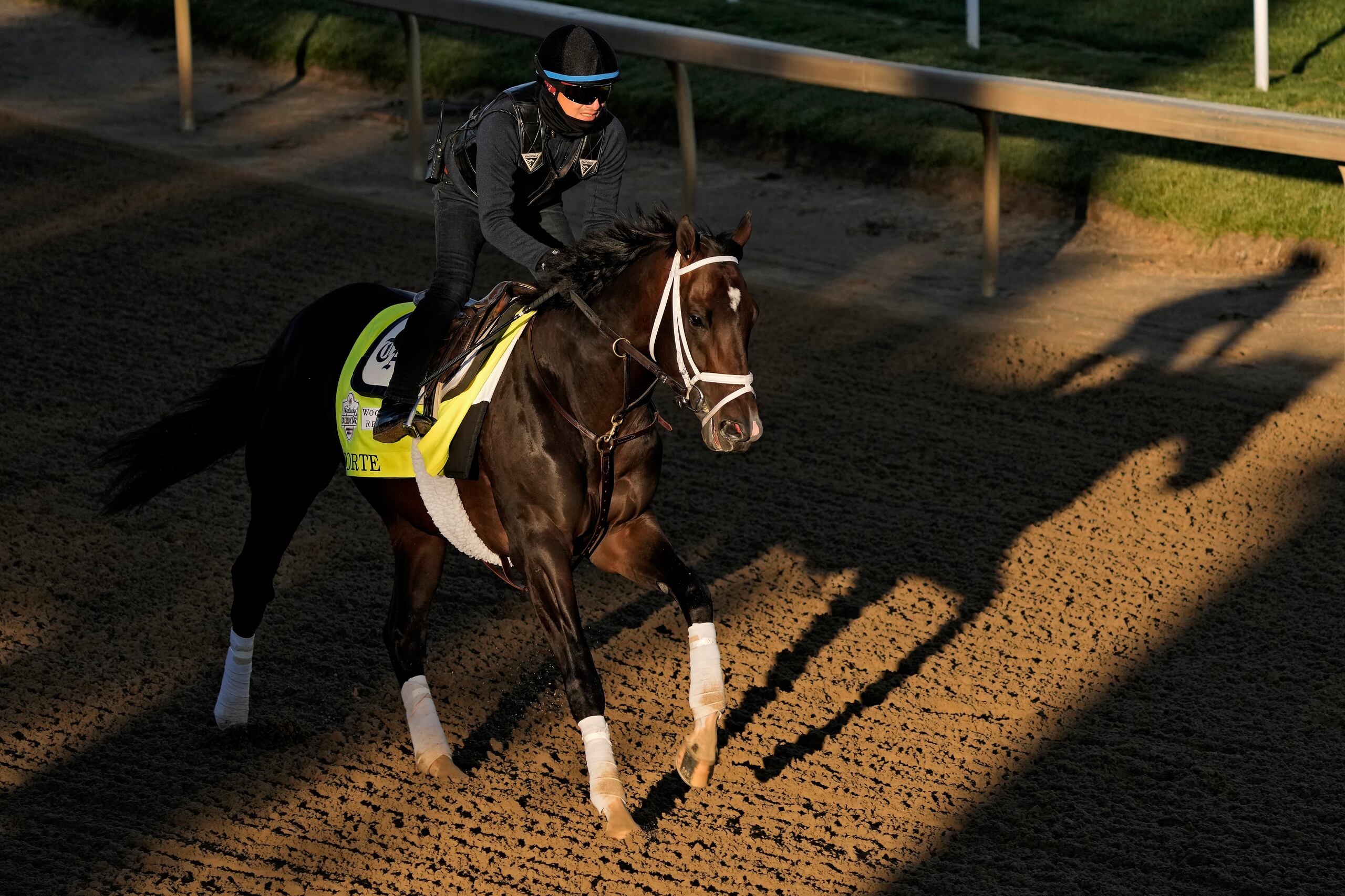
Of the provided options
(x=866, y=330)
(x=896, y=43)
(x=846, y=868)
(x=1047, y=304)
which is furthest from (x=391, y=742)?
(x=896, y=43)

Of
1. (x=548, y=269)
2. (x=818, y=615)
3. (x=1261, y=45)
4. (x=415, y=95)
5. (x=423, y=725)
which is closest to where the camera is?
(x=548, y=269)

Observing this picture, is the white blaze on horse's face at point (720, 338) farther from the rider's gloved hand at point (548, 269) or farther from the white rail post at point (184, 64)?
the white rail post at point (184, 64)

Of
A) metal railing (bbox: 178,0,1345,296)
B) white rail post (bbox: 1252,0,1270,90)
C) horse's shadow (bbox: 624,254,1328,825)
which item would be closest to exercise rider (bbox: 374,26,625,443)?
horse's shadow (bbox: 624,254,1328,825)

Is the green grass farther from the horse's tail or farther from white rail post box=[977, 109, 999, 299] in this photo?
the horse's tail

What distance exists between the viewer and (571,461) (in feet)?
14.3

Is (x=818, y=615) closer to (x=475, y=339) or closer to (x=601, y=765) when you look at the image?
(x=601, y=765)

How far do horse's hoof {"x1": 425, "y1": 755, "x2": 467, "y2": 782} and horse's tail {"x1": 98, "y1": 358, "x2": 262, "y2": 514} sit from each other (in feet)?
4.79

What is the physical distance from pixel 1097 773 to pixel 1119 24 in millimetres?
9466

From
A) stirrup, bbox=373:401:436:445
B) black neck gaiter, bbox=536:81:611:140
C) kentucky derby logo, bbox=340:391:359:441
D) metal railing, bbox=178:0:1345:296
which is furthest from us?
metal railing, bbox=178:0:1345:296

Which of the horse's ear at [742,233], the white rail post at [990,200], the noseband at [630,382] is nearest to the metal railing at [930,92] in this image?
the white rail post at [990,200]

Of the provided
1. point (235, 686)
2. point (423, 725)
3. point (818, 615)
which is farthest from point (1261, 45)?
point (235, 686)

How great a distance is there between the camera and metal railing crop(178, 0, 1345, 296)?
25.3 ft

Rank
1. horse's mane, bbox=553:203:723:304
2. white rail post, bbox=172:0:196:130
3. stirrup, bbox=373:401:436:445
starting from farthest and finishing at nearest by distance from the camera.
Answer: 1. white rail post, bbox=172:0:196:130
2. stirrup, bbox=373:401:436:445
3. horse's mane, bbox=553:203:723:304

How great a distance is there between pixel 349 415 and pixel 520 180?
3.04ft
